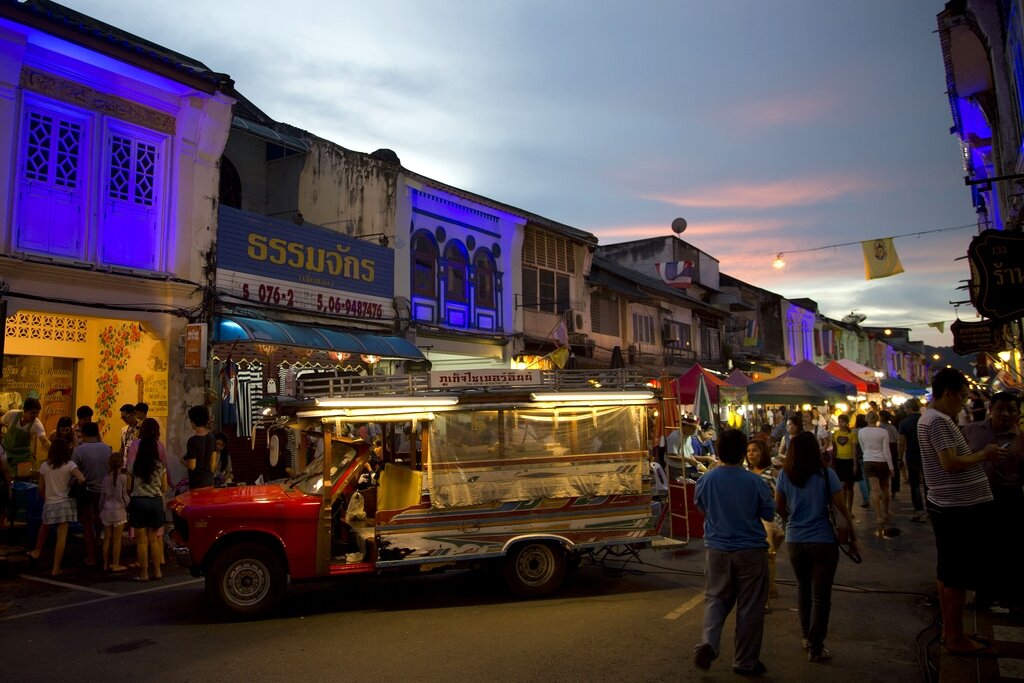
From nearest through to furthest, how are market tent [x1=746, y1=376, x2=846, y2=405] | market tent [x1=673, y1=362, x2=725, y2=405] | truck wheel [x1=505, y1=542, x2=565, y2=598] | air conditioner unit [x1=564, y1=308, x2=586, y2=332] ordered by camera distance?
1. truck wheel [x1=505, y1=542, x2=565, y2=598]
2. market tent [x1=673, y1=362, x2=725, y2=405]
3. market tent [x1=746, y1=376, x2=846, y2=405]
4. air conditioner unit [x1=564, y1=308, x2=586, y2=332]

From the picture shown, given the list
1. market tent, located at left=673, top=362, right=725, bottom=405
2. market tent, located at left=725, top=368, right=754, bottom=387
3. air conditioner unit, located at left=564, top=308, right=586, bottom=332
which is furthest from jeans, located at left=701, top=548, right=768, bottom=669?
air conditioner unit, located at left=564, top=308, right=586, bottom=332

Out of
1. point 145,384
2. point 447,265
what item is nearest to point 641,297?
point 447,265

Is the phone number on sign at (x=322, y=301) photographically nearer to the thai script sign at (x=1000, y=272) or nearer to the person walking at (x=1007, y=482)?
the thai script sign at (x=1000, y=272)

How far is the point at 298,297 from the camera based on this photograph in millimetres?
15164

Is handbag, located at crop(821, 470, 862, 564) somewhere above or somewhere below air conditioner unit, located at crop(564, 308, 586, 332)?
below

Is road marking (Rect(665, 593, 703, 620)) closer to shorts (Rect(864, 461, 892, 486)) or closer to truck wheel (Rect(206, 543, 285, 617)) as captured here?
truck wheel (Rect(206, 543, 285, 617))

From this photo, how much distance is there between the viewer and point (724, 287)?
43375 millimetres

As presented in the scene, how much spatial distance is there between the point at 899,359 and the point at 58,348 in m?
82.0

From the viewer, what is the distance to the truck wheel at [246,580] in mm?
7328

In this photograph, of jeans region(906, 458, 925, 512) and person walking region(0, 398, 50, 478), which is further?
jeans region(906, 458, 925, 512)

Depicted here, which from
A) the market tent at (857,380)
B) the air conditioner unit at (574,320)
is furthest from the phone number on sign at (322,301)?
the market tent at (857,380)

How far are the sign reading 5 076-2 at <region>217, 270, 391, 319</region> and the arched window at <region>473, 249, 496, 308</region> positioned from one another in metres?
3.80

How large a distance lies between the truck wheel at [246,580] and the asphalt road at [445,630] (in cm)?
22

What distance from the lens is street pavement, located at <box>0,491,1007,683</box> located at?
5.67 metres
